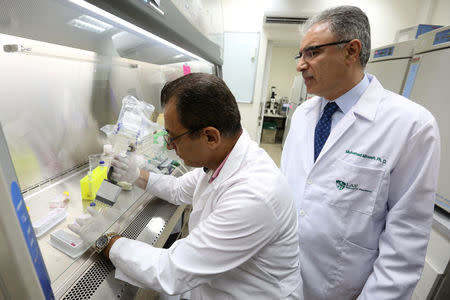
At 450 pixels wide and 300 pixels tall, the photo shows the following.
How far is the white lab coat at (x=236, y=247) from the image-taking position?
0.67 meters

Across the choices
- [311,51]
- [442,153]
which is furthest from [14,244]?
[442,153]

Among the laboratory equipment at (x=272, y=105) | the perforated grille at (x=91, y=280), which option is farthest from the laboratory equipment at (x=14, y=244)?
the laboratory equipment at (x=272, y=105)

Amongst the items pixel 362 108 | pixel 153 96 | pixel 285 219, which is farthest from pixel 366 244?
pixel 153 96

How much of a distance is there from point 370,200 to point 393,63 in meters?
1.94

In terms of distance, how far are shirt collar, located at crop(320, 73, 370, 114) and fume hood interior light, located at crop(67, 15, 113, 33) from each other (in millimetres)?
1123

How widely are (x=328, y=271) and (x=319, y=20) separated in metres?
1.21

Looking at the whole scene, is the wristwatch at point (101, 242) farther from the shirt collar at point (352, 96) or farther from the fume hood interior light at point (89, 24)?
the shirt collar at point (352, 96)

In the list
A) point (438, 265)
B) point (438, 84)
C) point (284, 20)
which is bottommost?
point (438, 265)

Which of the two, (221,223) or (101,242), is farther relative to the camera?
(101,242)

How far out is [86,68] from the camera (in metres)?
1.12

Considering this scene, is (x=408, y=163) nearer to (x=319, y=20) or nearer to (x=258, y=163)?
(x=258, y=163)

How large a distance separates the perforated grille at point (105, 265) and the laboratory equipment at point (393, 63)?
238 centimetres

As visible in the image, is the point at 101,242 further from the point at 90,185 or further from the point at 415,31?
the point at 415,31

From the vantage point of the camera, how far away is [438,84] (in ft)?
5.27
